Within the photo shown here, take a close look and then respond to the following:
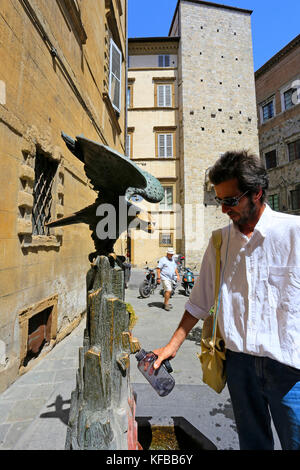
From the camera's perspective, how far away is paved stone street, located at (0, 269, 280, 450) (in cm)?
206

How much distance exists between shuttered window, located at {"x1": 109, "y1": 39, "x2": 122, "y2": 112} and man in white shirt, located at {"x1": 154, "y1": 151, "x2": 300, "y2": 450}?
8.16m

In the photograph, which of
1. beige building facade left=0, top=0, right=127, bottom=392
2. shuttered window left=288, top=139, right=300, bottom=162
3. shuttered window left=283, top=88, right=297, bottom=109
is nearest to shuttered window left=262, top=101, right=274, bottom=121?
shuttered window left=283, top=88, right=297, bottom=109

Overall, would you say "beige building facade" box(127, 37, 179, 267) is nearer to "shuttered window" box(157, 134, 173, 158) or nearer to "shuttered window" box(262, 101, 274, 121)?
"shuttered window" box(157, 134, 173, 158)

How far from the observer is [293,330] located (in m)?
1.18

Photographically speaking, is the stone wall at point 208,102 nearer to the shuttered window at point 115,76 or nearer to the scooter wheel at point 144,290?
the shuttered window at point 115,76

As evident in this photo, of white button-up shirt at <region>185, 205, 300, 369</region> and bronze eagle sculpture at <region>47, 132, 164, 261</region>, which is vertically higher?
bronze eagle sculpture at <region>47, 132, 164, 261</region>

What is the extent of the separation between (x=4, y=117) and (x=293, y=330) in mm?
3384

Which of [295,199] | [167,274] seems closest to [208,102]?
[295,199]

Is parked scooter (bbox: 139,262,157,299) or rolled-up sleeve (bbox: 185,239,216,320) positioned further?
parked scooter (bbox: 139,262,157,299)

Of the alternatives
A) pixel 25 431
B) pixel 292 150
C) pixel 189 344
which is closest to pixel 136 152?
pixel 292 150

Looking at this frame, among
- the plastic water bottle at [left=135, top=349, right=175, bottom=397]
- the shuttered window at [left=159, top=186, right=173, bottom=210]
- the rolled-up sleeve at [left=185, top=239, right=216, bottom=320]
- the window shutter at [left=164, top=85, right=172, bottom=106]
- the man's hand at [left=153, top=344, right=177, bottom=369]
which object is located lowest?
the plastic water bottle at [left=135, top=349, right=175, bottom=397]

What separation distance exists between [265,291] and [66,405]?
240 cm

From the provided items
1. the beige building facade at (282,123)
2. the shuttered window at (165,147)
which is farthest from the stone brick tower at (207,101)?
the beige building facade at (282,123)

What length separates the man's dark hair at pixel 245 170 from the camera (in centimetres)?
131
